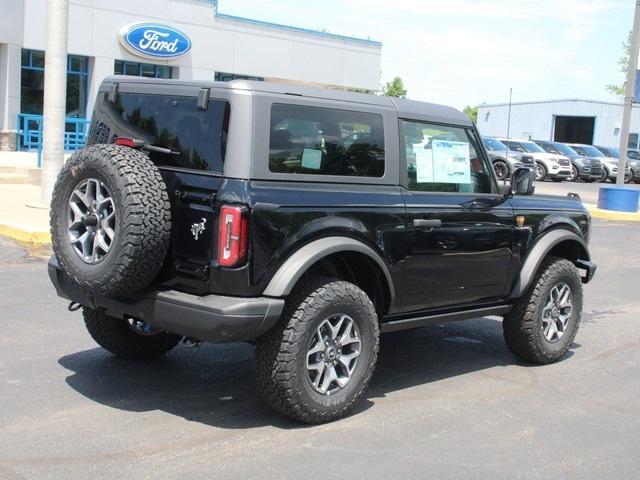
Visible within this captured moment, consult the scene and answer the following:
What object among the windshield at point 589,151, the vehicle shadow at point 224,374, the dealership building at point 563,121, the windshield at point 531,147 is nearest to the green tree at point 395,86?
the dealership building at point 563,121

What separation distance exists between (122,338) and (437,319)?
217cm

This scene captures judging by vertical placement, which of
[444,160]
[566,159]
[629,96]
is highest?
[629,96]

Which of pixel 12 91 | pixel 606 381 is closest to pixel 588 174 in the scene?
pixel 12 91

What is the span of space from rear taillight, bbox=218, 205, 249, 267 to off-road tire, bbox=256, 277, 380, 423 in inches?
18.5

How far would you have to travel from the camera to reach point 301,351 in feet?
14.7

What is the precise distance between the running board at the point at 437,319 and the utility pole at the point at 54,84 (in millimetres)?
8499

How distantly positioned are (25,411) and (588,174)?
3261cm

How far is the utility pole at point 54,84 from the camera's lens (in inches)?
479

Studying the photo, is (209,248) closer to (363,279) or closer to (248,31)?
(363,279)

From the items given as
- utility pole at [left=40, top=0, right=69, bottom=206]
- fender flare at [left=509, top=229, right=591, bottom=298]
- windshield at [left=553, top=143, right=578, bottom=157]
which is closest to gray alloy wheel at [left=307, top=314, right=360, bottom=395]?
fender flare at [left=509, top=229, right=591, bottom=298]

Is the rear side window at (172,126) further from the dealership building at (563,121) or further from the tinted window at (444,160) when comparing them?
the dealership building at (563,121)

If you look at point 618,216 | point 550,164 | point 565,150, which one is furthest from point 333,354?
point 565,150

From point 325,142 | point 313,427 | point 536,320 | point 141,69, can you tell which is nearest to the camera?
point 313,427

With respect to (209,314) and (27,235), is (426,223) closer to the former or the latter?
(209,314)
